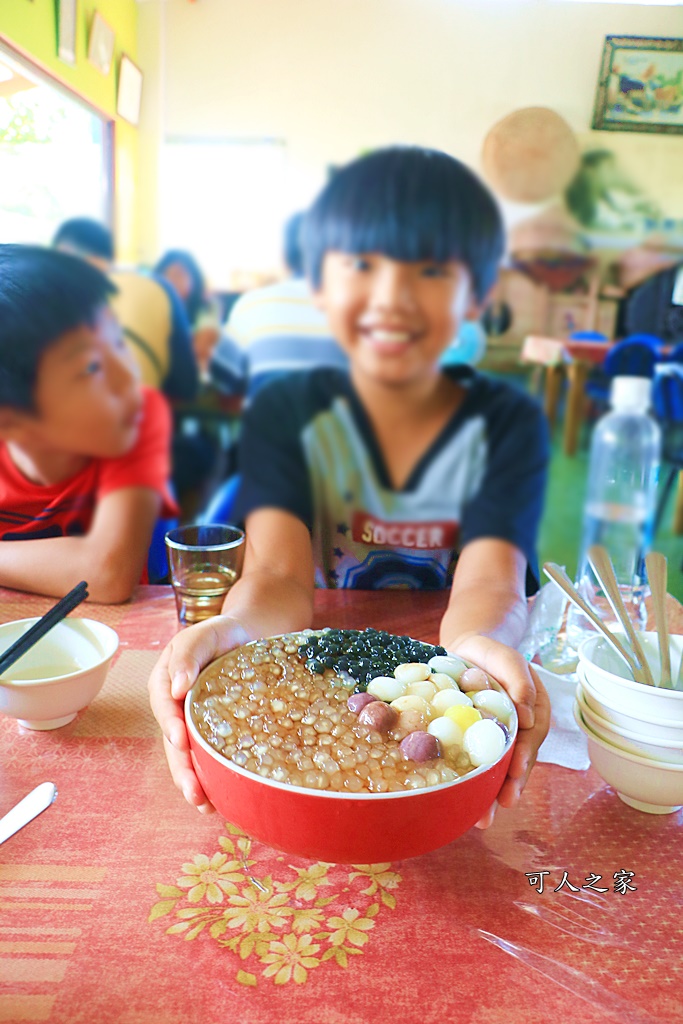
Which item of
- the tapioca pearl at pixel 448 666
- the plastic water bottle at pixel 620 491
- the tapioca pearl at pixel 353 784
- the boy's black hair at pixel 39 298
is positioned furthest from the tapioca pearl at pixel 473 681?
the boy's black hair at pixel 39 298

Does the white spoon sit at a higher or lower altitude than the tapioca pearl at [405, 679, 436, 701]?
lower

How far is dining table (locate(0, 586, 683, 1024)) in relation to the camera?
361mm

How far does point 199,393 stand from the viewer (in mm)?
729

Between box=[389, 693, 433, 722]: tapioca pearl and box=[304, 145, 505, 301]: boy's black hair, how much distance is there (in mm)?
401

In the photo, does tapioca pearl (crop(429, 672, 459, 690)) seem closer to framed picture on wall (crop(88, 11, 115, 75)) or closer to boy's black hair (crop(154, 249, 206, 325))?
boy's black hair (crop(154, 249, 206, 325))

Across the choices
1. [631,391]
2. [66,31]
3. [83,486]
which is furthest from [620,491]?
[66,31]

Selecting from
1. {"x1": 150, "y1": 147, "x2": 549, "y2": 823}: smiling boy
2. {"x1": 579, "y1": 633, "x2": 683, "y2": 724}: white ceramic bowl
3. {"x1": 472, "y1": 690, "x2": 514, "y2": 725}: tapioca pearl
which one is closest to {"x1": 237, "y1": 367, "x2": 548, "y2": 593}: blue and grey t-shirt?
{"x1": 150, "y1": 147, "x2": 549, "y2": 823}: smiling boy

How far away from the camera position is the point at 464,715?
0.46m

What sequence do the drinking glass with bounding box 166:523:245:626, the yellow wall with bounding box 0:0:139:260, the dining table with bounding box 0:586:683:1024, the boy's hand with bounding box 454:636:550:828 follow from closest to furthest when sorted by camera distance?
1. the dining table with bounding box 0:586:683:1024
2. the boy's hand with bounding box 454:636:550:828
3. the yellow wall with bounding box 0:0:139:260
4. the drinking glass with bounding box 166:523:245:626

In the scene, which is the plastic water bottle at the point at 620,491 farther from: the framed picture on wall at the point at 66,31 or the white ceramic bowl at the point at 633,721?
the framed picture on wall at the point at 66,31

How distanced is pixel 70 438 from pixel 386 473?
1.11 feet

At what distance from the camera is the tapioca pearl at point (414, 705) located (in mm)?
468

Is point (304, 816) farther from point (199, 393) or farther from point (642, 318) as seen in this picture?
point (642, 318)

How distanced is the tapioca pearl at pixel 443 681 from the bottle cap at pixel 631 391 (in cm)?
37
